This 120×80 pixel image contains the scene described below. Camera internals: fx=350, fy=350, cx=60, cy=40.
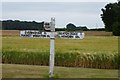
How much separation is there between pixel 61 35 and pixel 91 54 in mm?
3807

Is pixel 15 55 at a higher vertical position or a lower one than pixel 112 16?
lower

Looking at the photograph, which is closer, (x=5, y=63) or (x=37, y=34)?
(x=37, y=34)

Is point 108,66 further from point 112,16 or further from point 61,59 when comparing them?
point 112,16

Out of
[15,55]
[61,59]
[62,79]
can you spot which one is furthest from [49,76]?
[15,55]

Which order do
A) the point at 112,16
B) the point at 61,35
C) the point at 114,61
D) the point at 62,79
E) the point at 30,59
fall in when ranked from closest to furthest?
the point at 62,79
the point at 61,35
the point at 114,61
the point at 30,59
the point at 112,16

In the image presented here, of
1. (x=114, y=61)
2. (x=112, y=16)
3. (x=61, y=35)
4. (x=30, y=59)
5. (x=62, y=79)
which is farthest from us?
(x=112, y=16)

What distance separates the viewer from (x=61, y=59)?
47.6 feet

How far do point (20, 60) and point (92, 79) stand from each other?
18.1ft

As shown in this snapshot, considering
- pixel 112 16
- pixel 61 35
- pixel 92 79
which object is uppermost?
pixel 112 16

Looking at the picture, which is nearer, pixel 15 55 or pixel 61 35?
pixel 61 35

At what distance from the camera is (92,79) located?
1017 cm

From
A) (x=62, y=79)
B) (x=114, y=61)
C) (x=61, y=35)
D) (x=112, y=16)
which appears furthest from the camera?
(x=112, y=16)

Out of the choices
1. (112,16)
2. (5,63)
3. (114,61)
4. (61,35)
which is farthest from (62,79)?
(112,16)

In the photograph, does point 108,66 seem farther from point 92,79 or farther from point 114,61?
point 92,79
